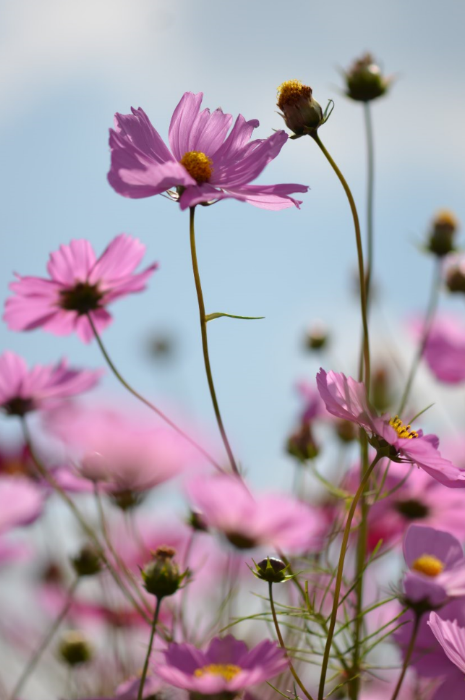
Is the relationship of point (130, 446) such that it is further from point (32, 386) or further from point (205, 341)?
point (32, 386)

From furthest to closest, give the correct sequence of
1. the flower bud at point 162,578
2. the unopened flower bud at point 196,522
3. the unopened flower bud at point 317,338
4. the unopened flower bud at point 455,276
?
the unopened flower bud at point 317,338
the unopened flower bud at point 455,276
the unopened flower bud at point 196,522
the flower bud at point 162,578

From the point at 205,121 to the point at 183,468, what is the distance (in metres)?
0.29

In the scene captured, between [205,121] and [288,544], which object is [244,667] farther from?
[205,121]

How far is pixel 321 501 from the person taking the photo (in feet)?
2.94

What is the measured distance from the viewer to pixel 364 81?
0.68 metres

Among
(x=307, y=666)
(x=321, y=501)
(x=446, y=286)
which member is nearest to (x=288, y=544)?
(x=307, y=666)

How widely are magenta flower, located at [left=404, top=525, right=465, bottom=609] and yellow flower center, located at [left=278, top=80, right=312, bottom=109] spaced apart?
32 cm

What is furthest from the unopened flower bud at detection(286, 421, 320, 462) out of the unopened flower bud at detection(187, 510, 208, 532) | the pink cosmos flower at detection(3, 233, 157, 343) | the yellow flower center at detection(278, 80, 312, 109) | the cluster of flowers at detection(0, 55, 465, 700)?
the yellow flower center at detection(278, 80, 312, 109)

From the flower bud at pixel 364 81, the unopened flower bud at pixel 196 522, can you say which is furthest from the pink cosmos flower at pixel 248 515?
the flower bud at pixel 364 81

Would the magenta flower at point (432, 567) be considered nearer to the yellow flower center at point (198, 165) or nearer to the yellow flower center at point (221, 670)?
the yellow flower center at point (221, 670)

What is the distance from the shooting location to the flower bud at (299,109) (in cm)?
51

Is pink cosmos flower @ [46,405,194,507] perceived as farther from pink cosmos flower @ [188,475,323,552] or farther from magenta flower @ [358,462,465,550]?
magenta flower @ [358,462,465,550]

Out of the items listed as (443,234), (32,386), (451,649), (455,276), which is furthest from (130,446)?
(455,276)

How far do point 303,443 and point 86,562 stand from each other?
25 centimetres
